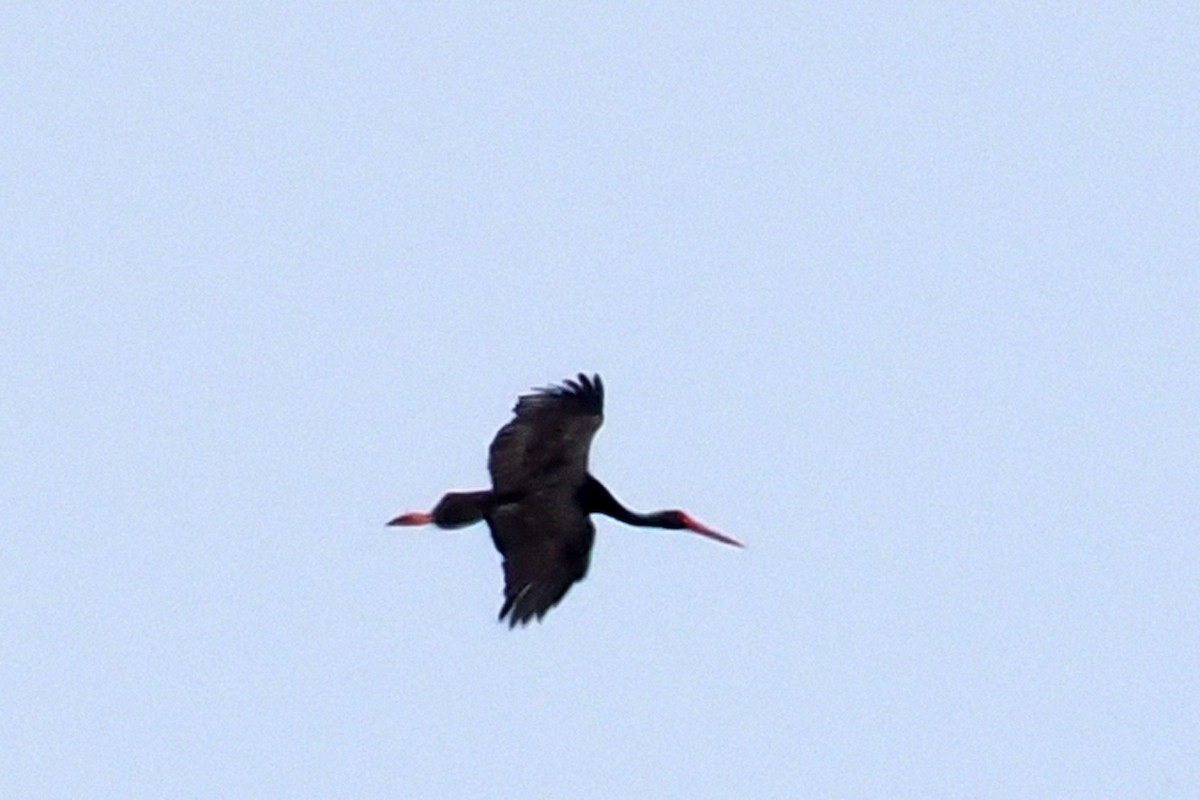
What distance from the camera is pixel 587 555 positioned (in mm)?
40156

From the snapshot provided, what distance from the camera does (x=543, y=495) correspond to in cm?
4028

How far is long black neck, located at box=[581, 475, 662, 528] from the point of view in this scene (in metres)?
40.8

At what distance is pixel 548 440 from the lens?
A: 40.0 m

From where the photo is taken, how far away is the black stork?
39750mm

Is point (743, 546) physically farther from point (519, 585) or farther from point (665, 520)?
point (519, 585)

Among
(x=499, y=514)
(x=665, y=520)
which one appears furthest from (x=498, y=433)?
(x=665, y=520)

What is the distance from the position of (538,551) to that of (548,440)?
0.98 metres

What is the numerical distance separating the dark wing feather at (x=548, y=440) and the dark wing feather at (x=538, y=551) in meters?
0.20

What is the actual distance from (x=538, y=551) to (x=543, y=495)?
514 mm

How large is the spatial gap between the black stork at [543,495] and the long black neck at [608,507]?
8 cm

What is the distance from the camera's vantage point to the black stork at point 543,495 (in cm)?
3975

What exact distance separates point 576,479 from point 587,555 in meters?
0.71

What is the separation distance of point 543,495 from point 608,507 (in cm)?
144

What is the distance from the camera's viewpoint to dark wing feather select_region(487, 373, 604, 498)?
130 ft
